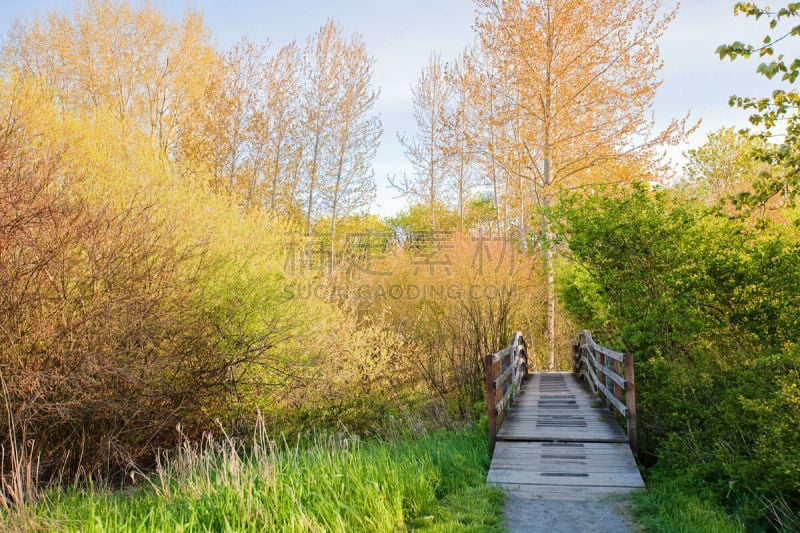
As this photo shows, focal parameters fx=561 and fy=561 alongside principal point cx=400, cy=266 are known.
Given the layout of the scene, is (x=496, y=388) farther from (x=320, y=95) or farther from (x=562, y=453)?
(x=320, y=95)

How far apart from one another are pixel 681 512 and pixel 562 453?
1775mm

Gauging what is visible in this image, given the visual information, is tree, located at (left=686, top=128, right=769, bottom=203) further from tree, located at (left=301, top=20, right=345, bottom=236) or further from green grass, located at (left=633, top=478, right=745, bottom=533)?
green grass, located at (left=633, top=478, right=745, bottom=533)

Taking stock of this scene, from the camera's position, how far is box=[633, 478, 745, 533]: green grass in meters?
3.86

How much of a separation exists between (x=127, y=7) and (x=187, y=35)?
1.85 meters

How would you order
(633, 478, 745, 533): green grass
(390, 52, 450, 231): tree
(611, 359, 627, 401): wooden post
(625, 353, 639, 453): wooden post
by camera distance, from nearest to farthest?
(633, 478, 745, 533): green grass, (625, 353, 639, 453): wooden post, (611, 359, 627, 401): wooden post, (390, 52, 450, 231): tree

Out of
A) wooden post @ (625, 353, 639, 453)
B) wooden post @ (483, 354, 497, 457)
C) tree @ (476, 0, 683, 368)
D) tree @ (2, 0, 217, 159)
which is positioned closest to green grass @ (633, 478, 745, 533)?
wooden post @ (625, 353, 639, 453)

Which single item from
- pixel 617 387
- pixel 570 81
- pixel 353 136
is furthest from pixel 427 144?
pixel 617 387

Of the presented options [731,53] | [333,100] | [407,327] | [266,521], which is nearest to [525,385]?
[407,327]

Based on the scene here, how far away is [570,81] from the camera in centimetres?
1425

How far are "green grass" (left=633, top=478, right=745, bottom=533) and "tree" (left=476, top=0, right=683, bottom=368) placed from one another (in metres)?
9.24

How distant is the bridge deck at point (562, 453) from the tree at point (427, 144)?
15.1m

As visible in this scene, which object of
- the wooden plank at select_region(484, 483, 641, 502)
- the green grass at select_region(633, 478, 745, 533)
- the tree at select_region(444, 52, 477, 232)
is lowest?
the wooden plank at select_region(484, 483, 641, 502)

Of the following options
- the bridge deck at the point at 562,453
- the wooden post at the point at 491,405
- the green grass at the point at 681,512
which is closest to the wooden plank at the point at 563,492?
the bridge deck at the point at 562,453

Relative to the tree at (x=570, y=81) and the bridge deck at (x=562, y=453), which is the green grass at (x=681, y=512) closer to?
the bridge deck at (x=562, y=453)
